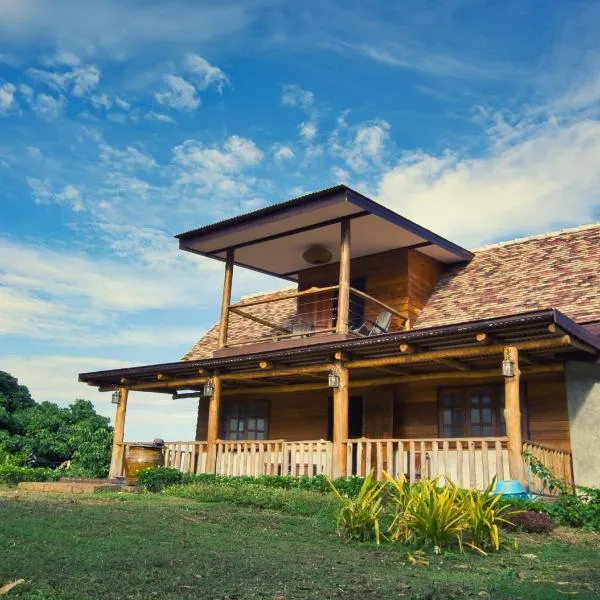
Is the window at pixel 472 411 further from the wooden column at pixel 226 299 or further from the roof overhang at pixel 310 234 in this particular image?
the wooden column at pixel 226 299

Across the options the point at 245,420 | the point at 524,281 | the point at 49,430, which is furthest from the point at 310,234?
the point at 49,430

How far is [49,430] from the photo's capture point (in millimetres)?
24359

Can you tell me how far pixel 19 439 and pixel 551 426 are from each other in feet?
56.8

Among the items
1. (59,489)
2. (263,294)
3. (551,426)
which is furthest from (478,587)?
(263,294)

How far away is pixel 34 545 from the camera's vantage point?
682 centimetres

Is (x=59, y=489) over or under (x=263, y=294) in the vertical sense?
under

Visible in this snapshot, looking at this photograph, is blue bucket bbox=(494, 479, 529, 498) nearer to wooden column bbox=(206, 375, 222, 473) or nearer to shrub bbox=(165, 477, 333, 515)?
shrub bbox=(165, 477, 333, 515)

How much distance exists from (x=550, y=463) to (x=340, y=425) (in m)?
3.90

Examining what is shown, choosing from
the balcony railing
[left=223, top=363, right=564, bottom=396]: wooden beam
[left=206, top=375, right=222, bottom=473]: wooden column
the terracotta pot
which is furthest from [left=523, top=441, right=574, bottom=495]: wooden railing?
the terracotta pot

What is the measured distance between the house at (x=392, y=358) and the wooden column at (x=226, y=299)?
0.18ft

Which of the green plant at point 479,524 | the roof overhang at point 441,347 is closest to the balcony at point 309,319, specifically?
the roof overhang at point 441,347

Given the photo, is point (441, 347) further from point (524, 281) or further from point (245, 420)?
point (245, 420)

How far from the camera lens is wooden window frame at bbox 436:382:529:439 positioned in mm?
14516

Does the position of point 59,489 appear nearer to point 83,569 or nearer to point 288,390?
point 288,390
